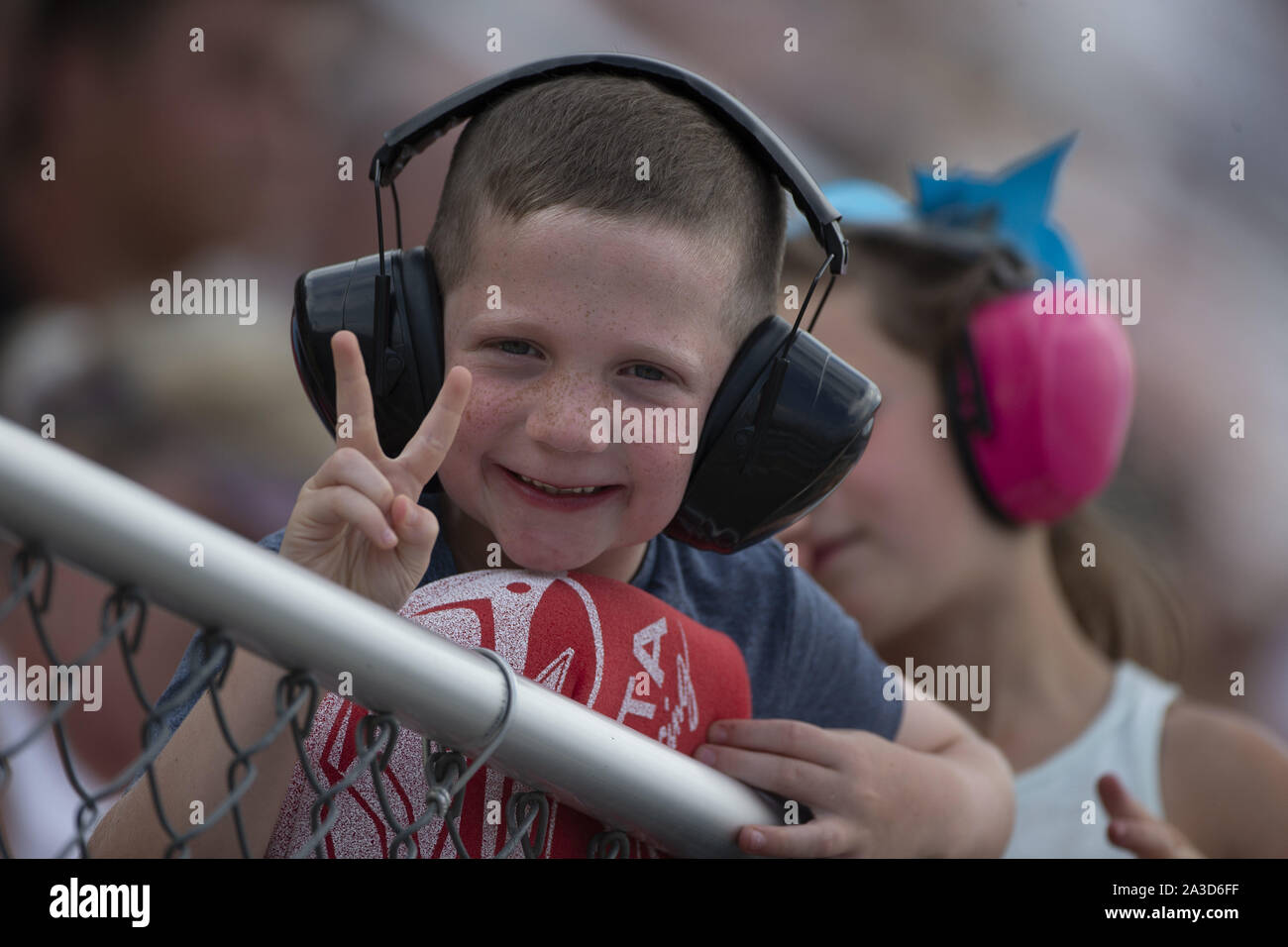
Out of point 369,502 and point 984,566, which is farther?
point 984,566

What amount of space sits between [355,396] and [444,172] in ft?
9.41

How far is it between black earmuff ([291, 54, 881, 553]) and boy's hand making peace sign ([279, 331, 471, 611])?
17 centimetres

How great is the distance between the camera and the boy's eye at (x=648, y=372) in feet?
3.42

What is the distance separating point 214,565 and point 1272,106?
5562 millimetres

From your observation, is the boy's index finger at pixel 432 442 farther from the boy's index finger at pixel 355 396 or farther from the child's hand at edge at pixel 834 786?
the child's hand at edge at pixel 834 786

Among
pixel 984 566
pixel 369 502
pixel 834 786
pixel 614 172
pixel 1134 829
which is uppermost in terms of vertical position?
pixel 614 172

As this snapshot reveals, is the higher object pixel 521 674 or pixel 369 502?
pixel 369 502

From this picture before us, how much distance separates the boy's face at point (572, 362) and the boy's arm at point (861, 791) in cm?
21

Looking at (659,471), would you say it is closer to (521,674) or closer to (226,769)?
→ (521,674)

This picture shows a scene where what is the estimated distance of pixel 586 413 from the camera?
100 centimetres

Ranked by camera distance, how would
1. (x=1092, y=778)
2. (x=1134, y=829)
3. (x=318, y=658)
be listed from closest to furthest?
1. (x=318, y=658)
2. (x=1134, y=829)
3. (x=1092, y=778)

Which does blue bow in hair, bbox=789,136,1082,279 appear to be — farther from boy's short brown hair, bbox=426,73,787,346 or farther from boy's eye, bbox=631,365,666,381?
boy's eye, bbox=631,365,666,381

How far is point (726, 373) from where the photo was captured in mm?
1102

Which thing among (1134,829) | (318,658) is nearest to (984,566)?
(1134,829)
